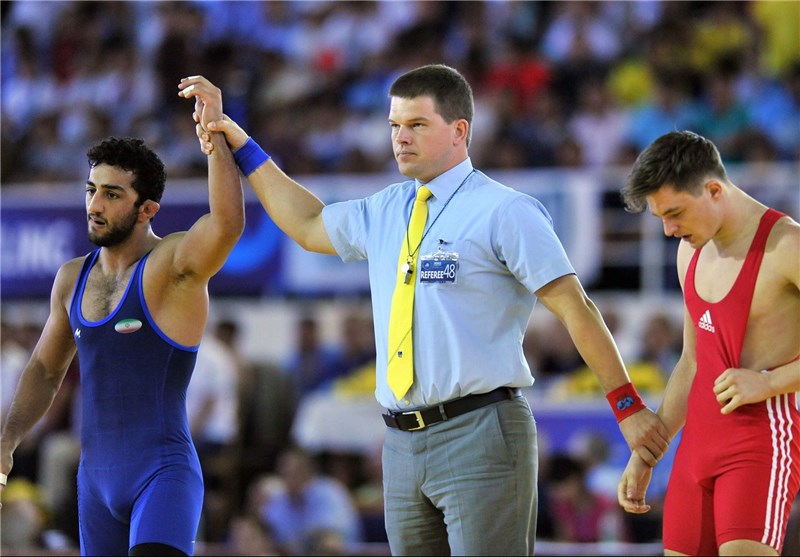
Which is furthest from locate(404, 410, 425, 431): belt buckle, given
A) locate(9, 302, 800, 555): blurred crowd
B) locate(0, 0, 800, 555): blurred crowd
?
locate(9, 302, 800, 555): blurred crowd

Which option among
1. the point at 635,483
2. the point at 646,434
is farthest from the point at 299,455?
the point at 646,434

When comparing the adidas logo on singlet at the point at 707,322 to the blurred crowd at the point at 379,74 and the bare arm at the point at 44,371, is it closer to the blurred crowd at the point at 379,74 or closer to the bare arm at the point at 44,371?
the bare arm at the point at 44,371

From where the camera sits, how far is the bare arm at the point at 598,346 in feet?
16.1

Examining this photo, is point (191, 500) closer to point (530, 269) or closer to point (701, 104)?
point (530, 269)

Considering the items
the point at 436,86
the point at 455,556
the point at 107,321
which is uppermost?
the point at 436,86

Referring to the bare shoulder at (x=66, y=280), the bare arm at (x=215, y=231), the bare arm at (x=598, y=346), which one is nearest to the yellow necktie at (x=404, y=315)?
the bare arm at (x=598, y=346)

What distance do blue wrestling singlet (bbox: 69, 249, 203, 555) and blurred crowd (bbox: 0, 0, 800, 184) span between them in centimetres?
707

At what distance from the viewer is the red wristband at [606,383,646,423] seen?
501 cm

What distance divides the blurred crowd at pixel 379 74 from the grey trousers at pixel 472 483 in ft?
23.9

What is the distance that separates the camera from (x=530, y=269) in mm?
4867

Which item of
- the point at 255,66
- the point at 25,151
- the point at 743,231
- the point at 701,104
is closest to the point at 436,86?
the point at 743,231

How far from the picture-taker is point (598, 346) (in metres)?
4.95

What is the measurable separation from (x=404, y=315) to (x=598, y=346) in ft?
2.52

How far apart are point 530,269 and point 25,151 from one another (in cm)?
1210
